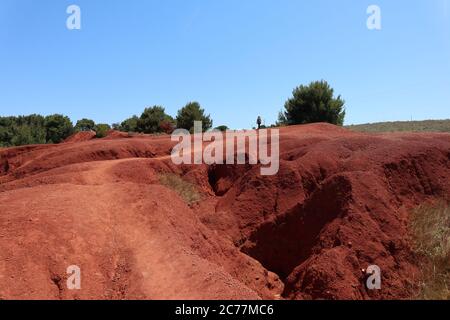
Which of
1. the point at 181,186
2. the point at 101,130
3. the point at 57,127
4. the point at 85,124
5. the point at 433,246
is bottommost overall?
the point at 433,246

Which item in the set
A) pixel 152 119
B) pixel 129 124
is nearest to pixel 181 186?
pixel 152 119

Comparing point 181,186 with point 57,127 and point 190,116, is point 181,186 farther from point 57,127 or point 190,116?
point 57,127

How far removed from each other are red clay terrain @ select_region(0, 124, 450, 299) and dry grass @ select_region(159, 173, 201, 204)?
288 millimetres

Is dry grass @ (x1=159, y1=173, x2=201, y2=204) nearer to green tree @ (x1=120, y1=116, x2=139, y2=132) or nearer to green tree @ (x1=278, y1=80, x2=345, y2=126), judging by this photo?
green tree @ (x1=278, y1=80, x2=345, y2=126)

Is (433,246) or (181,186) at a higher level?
(181,186)

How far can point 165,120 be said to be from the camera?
42.6 m

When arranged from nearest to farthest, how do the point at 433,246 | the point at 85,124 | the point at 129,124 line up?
the point at 433,246, the point at 129,124, the point at 85,124

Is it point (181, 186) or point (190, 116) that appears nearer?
point (181, 186)

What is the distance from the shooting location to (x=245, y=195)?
492 inches

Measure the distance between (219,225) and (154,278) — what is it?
18.5 ft

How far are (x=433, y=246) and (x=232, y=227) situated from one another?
200 inches
